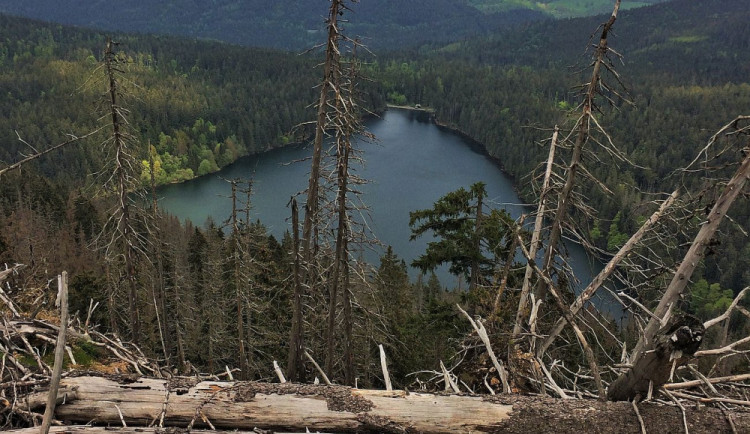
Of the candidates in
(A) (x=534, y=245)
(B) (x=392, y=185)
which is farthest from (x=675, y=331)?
(B) (x=392, y=185)

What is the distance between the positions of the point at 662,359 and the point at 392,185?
61747 millimetres

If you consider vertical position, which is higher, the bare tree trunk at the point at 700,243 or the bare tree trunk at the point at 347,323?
the bare tree trunk at the point at 700,243

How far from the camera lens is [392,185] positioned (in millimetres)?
65812

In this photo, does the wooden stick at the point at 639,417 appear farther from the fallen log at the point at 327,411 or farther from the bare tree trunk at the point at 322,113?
the bare tree trunk at the point at 322,113

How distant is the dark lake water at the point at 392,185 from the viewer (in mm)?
52719

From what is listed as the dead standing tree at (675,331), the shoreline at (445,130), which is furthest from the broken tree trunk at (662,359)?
the shoreline at (445,130)

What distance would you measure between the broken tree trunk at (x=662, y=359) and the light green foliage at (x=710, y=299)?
49388 millimetres

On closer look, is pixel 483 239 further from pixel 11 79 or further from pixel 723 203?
pixel 11 79

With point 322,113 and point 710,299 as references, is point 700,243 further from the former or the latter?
point 710,299

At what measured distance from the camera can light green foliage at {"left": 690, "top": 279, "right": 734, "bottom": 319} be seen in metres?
47.3

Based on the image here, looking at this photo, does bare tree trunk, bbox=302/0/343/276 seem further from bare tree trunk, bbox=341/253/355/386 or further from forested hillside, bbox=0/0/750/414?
bare tree trunk, bbox=341/253/355/386

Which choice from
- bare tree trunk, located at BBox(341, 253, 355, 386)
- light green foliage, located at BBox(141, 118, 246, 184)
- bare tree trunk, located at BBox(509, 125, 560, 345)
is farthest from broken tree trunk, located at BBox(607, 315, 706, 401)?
light green foliage, located at BBox(141, 118, 246, 184)

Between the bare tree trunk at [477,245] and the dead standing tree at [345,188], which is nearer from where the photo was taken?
the dead standing tree at [345,188]

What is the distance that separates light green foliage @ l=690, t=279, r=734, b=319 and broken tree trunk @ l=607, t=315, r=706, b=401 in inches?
1944
